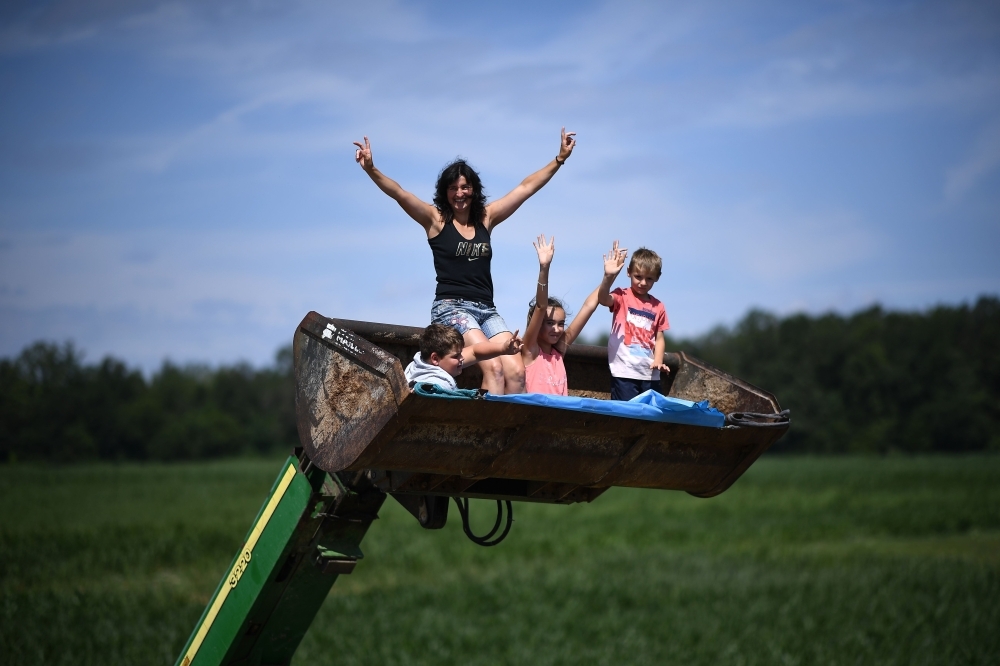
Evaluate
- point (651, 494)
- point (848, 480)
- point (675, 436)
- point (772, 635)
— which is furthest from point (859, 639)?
point (848, 480)

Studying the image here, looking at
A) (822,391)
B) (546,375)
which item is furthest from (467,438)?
(822,391)

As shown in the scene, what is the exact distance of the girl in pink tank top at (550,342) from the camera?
5059mm

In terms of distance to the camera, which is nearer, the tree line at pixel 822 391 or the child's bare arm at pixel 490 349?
the child's bare arm at pixel 490 349

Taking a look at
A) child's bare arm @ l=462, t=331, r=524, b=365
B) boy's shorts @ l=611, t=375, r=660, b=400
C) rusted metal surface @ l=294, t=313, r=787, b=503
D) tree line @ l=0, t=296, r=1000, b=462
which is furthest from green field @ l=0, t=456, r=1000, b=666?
child's bare arm @ l=462, t=331, r=524, b=365

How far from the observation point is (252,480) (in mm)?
39625

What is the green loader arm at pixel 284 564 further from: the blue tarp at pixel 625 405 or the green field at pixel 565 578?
the green field at pixel 565 578

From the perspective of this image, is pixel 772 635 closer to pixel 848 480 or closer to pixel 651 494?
pixel 651 494

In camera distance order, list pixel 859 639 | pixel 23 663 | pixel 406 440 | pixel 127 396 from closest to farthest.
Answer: pixel 406 440 → pixel 23 663 → pixel 859 639 → pixel 127 396

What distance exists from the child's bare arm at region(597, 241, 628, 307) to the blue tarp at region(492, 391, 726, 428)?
713mm

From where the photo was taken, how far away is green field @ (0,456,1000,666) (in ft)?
47.1

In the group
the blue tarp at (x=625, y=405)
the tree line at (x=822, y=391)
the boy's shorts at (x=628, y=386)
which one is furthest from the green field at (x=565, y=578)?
the blue tarp at (x=625, y=405)

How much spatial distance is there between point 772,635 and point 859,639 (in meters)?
1.20

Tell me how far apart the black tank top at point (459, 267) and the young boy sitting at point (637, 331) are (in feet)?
1.94

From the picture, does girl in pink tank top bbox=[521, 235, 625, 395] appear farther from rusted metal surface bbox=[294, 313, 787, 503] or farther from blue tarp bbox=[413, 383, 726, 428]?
→ blue tarp bbox=[413, 383, 726, 428]
